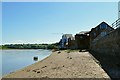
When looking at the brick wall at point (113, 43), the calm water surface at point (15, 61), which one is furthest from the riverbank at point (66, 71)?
the calm water surface at point (15, 61)

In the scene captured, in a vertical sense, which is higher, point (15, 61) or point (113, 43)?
point (113, 43)

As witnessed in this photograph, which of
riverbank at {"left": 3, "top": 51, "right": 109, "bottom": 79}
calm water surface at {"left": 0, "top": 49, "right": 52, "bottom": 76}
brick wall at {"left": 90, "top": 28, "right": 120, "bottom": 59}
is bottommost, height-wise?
calm water surface at {"left": 0, "top": 49, "right": 52, "bottom": 76}

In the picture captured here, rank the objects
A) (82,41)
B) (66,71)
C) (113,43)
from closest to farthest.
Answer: (66,71) → (113,43) → (82,41)

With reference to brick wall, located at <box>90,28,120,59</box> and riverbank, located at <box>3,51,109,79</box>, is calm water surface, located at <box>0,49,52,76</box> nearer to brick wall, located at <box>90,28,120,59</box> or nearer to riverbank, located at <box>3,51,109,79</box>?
riverbank, located at <box>3,51,109,79</box>

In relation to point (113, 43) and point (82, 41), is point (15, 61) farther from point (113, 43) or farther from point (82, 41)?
point (82, 41)

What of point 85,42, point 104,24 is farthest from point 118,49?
point 85,42

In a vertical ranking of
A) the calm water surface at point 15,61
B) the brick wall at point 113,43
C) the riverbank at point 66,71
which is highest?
the brick wall at point 113,43

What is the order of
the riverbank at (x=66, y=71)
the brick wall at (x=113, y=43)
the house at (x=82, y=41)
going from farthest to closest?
the house at (x=82, y=41), the brick wall at (x=113, y=43), the riverbank at (x=66, y=71)

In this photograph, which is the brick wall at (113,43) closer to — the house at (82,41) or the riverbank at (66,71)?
the riverbank at (66,71)

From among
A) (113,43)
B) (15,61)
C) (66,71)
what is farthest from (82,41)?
(66,71)

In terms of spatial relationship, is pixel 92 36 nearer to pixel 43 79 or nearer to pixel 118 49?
pixel 118 49

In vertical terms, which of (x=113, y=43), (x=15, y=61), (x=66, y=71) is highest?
(x=113, y=43)

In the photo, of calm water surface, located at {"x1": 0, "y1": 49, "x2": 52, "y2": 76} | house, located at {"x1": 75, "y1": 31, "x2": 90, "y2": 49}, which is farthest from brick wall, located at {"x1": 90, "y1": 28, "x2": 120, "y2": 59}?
house, located at {"x1": 75, "y1": 31, "x2": 90, "y2": 49}

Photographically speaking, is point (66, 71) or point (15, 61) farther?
point (15, 61)
